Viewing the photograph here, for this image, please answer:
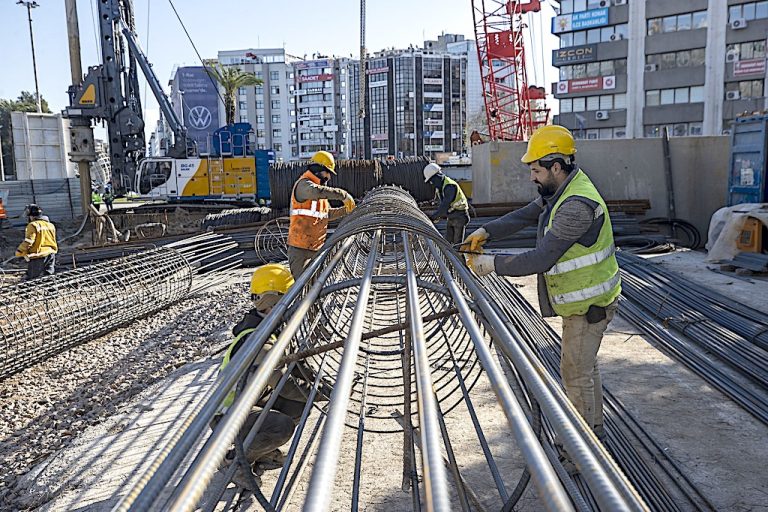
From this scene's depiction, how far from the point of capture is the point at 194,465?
123cm

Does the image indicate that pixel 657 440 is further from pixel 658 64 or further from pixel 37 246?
pixel 658 64

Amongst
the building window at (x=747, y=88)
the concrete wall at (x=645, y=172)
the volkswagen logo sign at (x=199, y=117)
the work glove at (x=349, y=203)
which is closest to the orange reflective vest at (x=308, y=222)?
the work glove at (x=349, y=203)

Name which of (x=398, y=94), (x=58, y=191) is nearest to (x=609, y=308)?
(x=58, y=191)

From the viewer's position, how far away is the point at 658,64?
138 feet

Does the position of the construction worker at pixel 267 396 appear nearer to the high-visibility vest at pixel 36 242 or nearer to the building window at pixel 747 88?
the high-visibility vest at pixel 36 242

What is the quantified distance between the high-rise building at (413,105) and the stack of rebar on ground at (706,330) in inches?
3222

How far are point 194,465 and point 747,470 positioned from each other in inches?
144

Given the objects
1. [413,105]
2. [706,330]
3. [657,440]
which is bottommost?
[657,440]

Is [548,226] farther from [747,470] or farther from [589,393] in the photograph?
[747,470]

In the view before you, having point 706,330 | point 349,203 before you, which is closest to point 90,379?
point 349,203

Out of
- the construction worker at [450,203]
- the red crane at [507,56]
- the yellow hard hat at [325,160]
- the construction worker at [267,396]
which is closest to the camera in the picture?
the construction worker at [267,396]

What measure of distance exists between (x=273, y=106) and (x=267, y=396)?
9656 centimetres

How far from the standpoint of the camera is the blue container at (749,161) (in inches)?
440

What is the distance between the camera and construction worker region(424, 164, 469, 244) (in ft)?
31.0
